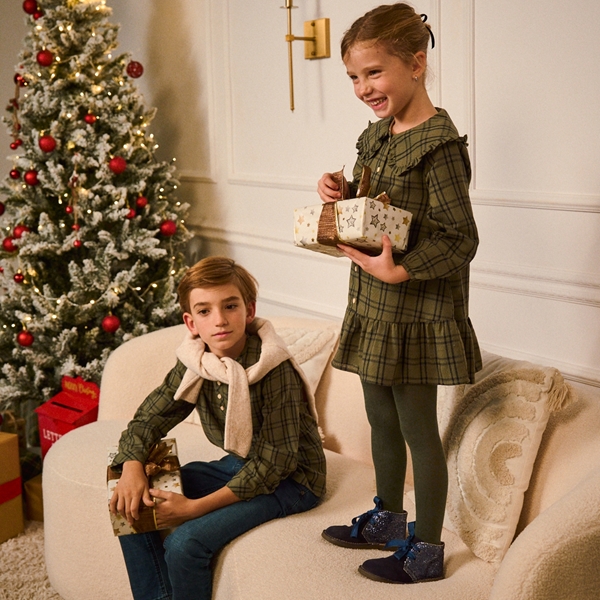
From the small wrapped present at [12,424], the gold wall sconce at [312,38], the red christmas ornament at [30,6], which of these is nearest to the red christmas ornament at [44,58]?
the red christmas ornament at [30,6]

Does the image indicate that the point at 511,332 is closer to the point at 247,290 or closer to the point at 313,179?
the point at 247,290

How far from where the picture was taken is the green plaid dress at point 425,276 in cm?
163

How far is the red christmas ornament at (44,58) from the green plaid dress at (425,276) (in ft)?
6.02

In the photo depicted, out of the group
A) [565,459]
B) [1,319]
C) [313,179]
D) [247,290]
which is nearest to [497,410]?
[565,459]

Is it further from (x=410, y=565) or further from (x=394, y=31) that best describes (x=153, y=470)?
(x=394, y=31)

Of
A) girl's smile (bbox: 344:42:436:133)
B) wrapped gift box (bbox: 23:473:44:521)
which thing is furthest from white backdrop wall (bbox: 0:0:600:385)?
wrapped gift box (bbox: 23:473:44:521)

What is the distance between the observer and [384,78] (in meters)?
1.65

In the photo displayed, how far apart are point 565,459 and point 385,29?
105 centimetres

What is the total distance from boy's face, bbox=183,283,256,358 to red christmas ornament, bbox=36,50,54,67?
160 cm

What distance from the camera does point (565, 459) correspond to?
1.81 meters

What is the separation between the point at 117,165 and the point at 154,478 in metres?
1.61

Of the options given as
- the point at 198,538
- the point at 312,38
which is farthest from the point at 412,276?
the point at 312,38

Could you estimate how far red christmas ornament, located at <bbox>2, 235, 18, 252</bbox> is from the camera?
10.4 ft

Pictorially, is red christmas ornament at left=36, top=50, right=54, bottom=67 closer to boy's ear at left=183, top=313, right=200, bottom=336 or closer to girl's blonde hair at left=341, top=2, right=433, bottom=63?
boy's ear at left=183, top=313, right=200, bottom=336
